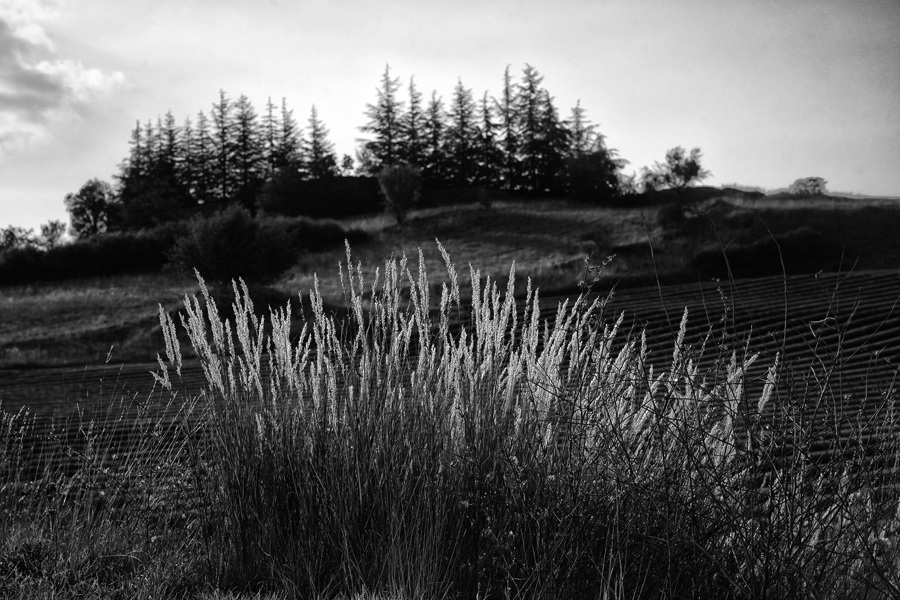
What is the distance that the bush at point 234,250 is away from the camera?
21484mm

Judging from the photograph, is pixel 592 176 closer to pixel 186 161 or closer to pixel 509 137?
pixel 509 137

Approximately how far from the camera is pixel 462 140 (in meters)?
46.4

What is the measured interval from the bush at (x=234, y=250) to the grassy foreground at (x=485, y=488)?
1862 cm

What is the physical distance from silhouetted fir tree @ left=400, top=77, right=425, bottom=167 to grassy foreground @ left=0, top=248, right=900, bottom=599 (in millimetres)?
44405

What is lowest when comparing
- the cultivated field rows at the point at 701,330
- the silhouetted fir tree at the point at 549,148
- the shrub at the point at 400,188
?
the cultivated field rows at the point at 701,330

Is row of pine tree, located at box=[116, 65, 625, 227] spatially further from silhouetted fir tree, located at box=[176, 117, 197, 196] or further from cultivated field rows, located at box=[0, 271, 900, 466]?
cultivated field rows, located at box=[0, 271, 900, 466]

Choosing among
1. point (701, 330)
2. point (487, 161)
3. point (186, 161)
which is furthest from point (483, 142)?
point (701, 330)

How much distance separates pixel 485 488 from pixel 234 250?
1977 centimetres

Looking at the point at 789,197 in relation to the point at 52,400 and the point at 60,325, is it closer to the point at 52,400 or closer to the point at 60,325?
the point at 60,325

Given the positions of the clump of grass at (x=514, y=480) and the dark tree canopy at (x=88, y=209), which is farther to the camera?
the dark tree canopy at (x=88, y=209)

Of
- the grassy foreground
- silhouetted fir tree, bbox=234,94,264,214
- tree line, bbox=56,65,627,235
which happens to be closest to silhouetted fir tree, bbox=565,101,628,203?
tree line, bbox=56,65,627,235

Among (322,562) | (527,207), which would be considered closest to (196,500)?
(322,562)

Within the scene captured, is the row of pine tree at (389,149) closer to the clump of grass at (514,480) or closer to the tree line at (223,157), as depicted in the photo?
the tree line at (223,157)

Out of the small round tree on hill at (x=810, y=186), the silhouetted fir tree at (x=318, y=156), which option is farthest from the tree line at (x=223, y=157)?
the small round tree on hill at (x=810, y=186)
